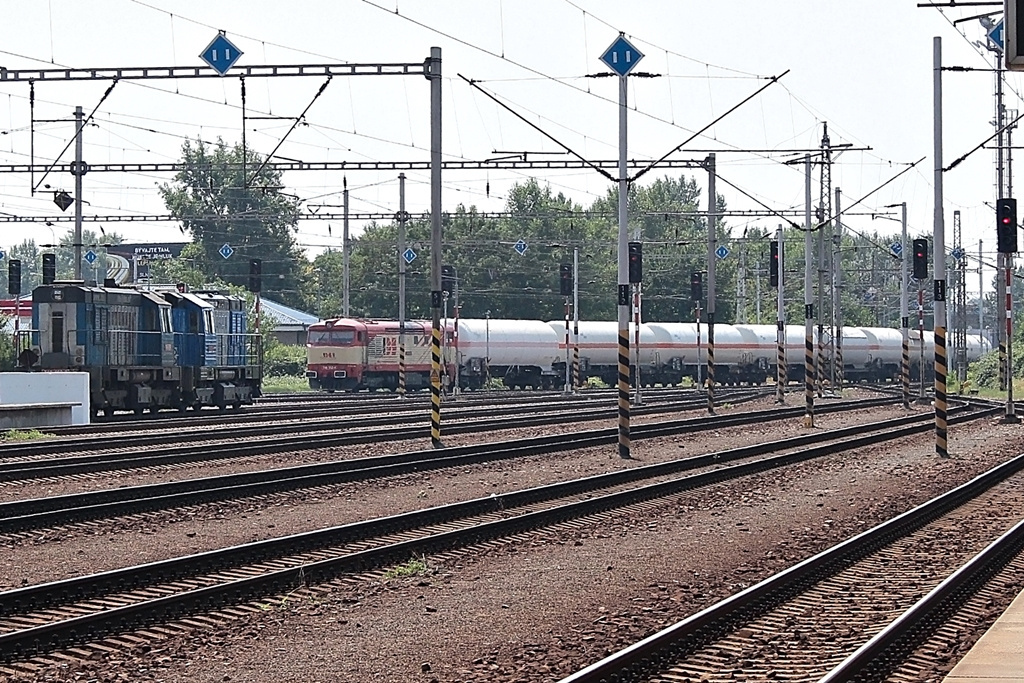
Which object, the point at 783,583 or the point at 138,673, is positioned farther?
Result: the point at 783,583

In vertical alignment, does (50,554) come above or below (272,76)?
below

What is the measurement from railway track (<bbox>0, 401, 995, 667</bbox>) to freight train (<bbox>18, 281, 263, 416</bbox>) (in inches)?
767

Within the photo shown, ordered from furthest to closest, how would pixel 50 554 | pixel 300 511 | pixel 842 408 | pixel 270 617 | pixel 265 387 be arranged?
1. pixel 265 387
2. pixel 842 408
3. pixel 300 511
4. pixel 50 554
5. pixel 270 617

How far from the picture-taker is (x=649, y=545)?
1619cm

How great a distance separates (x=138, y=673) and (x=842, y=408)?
43230 millimetres

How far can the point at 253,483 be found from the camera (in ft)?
68.2

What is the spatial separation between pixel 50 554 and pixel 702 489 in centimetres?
1038

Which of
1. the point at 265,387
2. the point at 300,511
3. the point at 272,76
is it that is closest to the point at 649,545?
the point at 300,511

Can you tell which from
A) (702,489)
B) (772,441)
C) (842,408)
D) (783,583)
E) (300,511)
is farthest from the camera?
(842,408)

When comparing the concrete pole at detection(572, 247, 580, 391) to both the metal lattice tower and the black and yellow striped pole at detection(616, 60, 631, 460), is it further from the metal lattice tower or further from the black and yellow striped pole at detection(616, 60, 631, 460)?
the black and yellow striped pole at detection(616, 60, 631, 460)

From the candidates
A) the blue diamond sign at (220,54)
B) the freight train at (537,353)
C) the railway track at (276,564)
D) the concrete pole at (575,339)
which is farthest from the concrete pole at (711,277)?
the railway track at (276,564)

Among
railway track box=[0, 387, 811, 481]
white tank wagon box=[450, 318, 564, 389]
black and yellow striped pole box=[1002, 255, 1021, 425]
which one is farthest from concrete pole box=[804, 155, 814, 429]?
white tank wagon box=[450, 318, 564, 389]

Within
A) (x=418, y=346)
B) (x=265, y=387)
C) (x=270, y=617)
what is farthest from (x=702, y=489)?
(x=265, y=387)

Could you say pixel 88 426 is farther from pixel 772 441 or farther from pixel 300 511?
pixel 300 511
